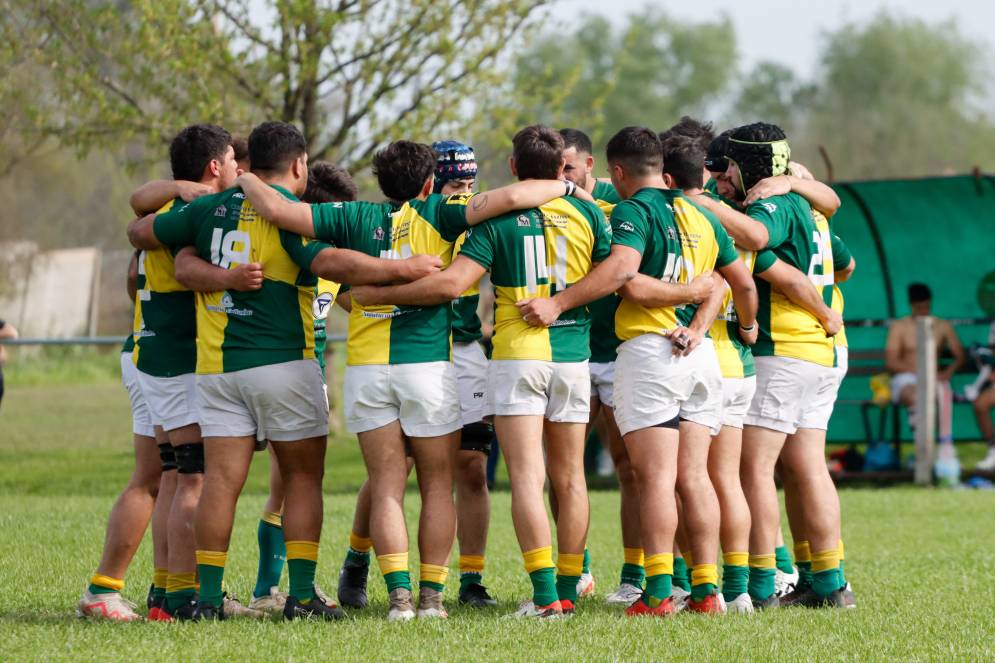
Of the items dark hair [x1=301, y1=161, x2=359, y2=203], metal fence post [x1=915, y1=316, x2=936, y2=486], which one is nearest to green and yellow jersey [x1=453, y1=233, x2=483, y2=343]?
dark hair [x1=301, y1=161, x2=359, y2=203]

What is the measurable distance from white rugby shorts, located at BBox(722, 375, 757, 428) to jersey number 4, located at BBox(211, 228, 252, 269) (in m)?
2.41

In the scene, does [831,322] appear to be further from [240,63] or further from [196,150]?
[240,63]

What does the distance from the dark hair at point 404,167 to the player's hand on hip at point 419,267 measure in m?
0.38

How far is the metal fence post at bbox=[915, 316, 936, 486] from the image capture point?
47.5 ft

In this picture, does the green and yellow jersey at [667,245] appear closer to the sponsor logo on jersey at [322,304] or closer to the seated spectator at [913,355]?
the sponsor logo on jersey at [322,304]

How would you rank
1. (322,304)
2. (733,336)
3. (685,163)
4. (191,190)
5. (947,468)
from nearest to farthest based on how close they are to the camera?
(191,190) → (685,163) → (733,336) → (322,304) → (947,468)

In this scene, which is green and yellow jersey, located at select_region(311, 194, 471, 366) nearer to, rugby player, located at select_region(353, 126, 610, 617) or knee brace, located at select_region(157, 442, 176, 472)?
rugby player, located at select_region(353, 126, 610, 617)

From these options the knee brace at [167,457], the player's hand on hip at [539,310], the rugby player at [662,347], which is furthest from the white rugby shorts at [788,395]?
the knee brace at [167,457]

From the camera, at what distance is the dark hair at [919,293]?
1520cm

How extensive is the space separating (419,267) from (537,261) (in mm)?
570

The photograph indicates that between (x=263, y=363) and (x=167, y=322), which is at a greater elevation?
(x=167, y=322)

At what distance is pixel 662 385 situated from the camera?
22.0 ft

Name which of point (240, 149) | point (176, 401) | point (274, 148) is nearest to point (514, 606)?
point (176, 401)

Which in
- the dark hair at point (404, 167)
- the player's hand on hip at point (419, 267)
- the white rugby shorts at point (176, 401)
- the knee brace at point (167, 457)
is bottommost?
the knee brace at point (167, 457)
